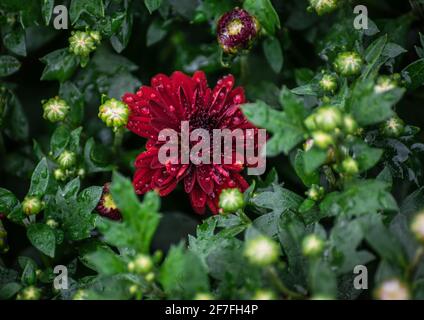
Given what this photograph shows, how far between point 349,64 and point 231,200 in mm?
350

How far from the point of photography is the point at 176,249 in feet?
2.76

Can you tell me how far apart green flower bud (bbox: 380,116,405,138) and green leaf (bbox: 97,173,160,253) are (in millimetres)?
486

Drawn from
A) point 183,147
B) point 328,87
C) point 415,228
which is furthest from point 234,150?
point 415,228

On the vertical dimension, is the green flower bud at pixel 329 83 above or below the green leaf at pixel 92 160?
above

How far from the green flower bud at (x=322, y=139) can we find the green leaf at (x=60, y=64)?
2.38 feet

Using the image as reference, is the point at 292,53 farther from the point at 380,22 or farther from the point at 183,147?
the point at 183,147

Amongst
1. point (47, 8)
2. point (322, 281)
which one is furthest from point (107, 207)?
point (322, 281)

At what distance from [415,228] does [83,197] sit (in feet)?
2.18

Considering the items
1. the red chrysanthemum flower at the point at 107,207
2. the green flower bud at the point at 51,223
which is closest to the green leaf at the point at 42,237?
the green flower bud at the point at 51,223

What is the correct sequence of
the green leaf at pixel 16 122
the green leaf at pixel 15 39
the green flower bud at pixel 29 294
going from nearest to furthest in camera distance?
the green flower bud at pixel 29 294, the green leaf at pixel 15 39, the green leaf at pixel 16 122

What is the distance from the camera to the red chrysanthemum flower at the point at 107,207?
1.20m

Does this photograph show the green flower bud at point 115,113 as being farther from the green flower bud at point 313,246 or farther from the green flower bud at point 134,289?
the green flower bud at point 313,246

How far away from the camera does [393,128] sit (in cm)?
110
